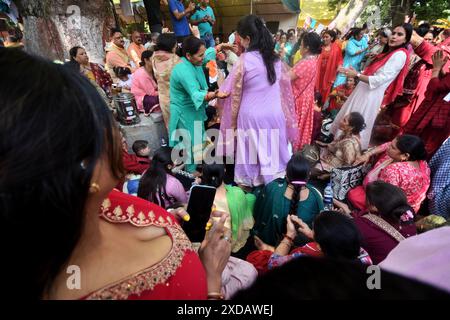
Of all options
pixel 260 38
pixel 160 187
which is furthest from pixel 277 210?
pixel 260 38

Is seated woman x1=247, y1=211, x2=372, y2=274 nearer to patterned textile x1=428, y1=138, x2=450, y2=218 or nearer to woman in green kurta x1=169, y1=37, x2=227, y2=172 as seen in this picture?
patterned textile x1=428, y1=138, x2=450, y2=218

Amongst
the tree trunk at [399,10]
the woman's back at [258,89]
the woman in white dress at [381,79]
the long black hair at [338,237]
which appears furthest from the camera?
the tree trunk at [399,10]

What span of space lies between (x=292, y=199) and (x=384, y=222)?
0.60 m

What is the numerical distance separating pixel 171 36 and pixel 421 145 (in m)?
2.86

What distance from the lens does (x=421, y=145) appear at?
→ 7.15 feet

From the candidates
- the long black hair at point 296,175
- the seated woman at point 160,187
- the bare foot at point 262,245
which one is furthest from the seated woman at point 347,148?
the seated woman at point 160,187

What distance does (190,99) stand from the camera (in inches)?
117

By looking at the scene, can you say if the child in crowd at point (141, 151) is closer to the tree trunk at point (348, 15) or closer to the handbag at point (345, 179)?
the handbag at point (345, 179)

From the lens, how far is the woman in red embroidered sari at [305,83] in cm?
331

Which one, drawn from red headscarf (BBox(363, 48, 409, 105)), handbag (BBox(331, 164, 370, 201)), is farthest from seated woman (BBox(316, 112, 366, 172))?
red headscarf (BBox(363, 48, 409, 105))

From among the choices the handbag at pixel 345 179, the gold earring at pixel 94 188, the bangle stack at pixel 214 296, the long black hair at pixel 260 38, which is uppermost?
the long black hair at pixel 260 38

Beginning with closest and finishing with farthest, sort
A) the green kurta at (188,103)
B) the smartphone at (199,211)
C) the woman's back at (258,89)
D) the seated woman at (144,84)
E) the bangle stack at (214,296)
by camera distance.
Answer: the bangle stack at (214,296) → the smartphone at (199,211) → the woman's back at (258,89) → the green kurta at (188,103) → the seated woman at (144,84)

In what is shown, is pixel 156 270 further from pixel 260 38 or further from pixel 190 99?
pixel 190 99

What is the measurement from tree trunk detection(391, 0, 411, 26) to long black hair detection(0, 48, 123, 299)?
1556 cm
